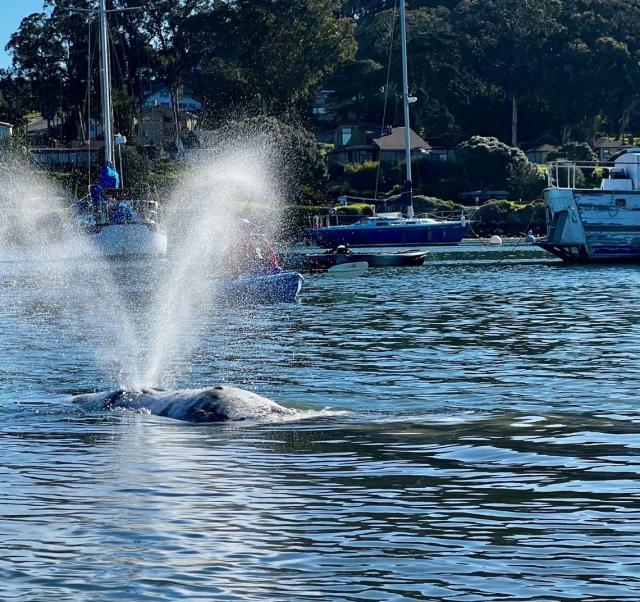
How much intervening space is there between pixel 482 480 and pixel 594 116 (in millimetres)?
122540

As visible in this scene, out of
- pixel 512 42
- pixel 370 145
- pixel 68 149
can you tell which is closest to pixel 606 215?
pixel 370 145

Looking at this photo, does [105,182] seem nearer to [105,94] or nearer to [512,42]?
[105,94]

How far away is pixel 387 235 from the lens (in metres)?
86.8

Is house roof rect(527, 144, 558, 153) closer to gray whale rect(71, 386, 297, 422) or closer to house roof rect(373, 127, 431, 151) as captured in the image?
house roof rect(373, 127, 431, 151)

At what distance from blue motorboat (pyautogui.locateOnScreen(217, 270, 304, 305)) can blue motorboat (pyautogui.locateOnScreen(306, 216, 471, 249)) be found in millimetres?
43678

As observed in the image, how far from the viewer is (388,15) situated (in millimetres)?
142875

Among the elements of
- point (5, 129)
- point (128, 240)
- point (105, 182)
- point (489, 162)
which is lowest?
point (128, 240)

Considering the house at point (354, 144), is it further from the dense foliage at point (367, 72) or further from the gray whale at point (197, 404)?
the gray whale at point (197, 404)

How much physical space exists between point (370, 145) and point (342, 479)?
113 m

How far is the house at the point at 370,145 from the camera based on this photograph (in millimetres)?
121694

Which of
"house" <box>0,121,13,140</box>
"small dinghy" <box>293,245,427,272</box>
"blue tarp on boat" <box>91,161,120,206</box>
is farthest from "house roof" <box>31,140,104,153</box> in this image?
"small dinghy" <box>293,245,427,272</box>

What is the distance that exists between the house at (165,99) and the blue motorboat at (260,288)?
3642 inches

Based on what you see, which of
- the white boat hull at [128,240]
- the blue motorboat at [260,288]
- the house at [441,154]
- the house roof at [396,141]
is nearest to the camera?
the blue motorboat at [260,288]

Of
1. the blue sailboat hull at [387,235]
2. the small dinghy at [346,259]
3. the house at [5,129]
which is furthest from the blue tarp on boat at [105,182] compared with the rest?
the house at [5,129]
